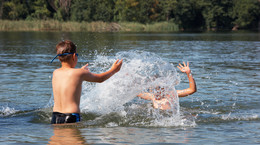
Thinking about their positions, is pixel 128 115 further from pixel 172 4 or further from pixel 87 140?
pixel 172 4

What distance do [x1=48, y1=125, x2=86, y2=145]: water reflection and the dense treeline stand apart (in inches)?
3096

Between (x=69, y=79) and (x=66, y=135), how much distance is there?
1.06 m

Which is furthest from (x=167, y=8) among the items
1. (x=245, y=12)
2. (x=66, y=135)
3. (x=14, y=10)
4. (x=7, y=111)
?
(x=66, y=135)

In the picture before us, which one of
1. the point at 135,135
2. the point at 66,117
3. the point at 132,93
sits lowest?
the point at 135,135

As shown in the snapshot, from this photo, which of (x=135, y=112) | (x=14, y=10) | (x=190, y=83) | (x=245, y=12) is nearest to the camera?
(x=190, y=83)

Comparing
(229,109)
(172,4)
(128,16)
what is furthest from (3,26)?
(229,109)

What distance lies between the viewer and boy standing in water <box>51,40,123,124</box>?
656 cm

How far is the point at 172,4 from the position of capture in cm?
9575

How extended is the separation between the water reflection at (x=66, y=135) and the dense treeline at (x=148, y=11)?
78.6 m

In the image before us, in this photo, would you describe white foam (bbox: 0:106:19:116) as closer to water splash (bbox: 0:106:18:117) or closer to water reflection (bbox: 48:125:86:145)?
water splash (bbox: 0:106:18:117)

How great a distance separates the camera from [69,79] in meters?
6.62

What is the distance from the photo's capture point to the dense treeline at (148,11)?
3487 inches

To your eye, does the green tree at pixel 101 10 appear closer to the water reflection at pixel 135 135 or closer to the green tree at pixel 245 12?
the green tree at pixel 245 12

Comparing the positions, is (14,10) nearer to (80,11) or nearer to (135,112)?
(80,11)
